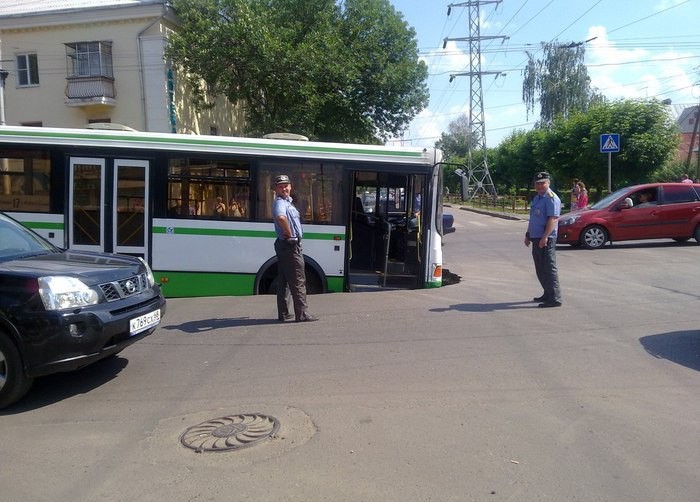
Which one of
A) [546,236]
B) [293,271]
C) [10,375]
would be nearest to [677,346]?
[546,236]

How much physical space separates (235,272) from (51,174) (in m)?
3.30

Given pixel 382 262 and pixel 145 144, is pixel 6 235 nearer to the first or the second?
pixel 145 144

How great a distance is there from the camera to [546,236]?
8398mm

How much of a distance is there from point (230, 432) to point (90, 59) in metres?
27.7

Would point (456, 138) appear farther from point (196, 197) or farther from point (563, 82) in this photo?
point (196, 197)

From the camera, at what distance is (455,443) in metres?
4.32

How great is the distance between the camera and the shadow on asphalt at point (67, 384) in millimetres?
5414

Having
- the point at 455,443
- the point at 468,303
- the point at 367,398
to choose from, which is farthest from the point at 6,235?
the point at 468,303

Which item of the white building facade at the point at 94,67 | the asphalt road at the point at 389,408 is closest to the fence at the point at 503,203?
the white building facade at the point at 94,67

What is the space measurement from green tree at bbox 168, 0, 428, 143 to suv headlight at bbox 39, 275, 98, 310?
66.1 feet

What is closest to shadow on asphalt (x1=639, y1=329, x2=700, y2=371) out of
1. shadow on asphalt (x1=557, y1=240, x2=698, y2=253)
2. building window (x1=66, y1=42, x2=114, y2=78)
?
shadow on asphalt (x1=557, y1=240, x2=698, y2=253)

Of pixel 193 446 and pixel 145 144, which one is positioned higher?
pixel 145 144

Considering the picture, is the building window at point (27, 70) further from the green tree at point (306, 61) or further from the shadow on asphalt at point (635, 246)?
the shadow on asphalt at point (635, 246)

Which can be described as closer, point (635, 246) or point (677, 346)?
point (677, 346)
